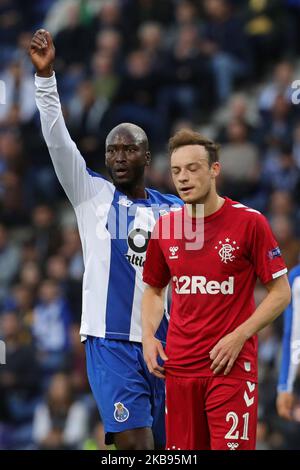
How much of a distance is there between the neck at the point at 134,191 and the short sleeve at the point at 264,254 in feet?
4.26

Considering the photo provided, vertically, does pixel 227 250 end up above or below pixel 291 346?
above

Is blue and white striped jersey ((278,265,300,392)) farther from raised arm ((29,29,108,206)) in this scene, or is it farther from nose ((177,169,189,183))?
nose ((177,169,189,183))

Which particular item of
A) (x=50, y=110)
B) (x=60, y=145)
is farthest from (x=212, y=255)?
(x=50, y=110)

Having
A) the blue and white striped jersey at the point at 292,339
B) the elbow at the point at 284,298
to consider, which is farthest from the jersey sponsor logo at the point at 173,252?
the blue and white striped jersey at the point at 292,339

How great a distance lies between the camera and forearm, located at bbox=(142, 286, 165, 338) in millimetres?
6715

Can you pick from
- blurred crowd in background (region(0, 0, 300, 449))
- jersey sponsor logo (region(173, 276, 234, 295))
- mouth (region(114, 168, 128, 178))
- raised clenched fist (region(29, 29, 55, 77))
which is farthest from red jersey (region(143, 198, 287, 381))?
blurred crowd in background (region(0, 0, 300, 449))

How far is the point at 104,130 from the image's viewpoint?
584 inches

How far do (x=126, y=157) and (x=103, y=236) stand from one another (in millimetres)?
506

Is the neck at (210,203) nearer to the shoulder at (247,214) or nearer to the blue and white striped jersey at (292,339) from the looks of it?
the shoulder at (247,214)

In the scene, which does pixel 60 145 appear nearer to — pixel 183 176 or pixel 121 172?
pixel 121 172

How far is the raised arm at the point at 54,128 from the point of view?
713cm

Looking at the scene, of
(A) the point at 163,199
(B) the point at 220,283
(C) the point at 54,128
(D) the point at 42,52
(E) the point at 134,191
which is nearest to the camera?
(B) the point at 220,283

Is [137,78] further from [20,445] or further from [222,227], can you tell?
[222,227]

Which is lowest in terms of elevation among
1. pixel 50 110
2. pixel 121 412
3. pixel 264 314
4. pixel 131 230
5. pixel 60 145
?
pixel 121 412
